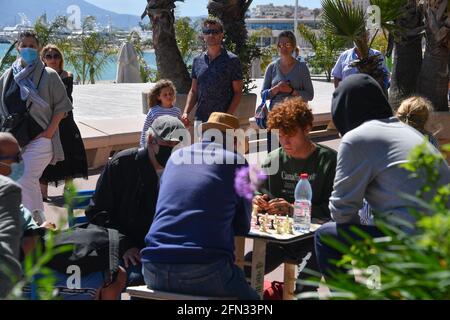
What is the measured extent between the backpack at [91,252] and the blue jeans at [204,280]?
1.87 ft

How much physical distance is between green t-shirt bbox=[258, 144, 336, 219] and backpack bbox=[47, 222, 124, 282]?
1301 millimetres

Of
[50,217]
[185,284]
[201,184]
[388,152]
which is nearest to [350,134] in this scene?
[388,152]

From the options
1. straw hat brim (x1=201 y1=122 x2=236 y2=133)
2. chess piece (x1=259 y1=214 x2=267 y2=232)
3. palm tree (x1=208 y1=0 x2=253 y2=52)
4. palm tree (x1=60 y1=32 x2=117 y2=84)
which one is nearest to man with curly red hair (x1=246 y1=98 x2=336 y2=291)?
chess piece (x1=259 y1=214 x2=267 y2=232)

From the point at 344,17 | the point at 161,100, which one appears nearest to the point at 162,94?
the point at 161,100

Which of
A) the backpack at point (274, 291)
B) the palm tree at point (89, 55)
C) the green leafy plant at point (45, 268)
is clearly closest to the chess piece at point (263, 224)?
the backpack at point (274, 291)

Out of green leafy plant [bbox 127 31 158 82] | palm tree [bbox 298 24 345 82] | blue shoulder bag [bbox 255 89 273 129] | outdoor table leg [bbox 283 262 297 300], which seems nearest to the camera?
outdoor table leg [bbox 283 262 297 300]

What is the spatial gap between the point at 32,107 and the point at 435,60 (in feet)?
21.2

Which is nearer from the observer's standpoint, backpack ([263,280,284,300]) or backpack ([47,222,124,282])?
backpack ([47,222,124,282])

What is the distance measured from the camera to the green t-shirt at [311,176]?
510cm

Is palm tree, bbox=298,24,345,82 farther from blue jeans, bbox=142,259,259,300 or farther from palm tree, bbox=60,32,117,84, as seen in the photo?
blue jeans, bbox=142,259,259,300

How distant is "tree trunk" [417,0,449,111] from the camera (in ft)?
35.2

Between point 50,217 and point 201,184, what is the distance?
163 inches

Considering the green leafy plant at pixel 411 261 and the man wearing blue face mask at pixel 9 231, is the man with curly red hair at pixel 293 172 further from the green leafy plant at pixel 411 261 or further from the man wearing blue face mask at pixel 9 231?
the green leafy plant at pixel 411 261
